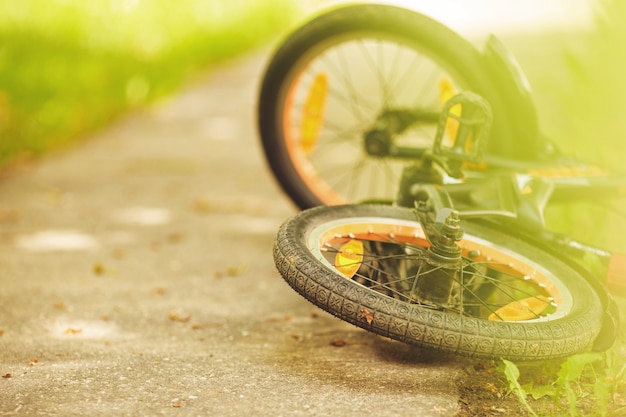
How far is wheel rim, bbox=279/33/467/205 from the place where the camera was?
283 centimetres

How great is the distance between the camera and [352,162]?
4441mm

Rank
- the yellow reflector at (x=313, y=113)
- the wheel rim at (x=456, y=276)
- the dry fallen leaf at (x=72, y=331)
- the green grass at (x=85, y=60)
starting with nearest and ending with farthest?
the wheel rim at (x=456, y=276), the dry fallen leaf at (x=72, y=331), the yellow reflector at (x=313, y=113), the green grass at (x=85, y=60)

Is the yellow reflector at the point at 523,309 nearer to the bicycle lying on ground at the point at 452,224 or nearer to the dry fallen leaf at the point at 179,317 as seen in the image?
the bicycle lying on ground at the point at 452,224

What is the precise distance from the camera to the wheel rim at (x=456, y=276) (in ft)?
6.42

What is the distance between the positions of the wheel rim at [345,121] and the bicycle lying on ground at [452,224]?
0.01 metres

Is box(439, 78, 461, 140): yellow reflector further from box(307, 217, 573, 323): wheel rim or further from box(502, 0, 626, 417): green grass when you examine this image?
box(307, 217, 573, 323): wheel rim

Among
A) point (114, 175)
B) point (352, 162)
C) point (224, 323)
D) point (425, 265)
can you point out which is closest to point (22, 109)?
point (114, 175)

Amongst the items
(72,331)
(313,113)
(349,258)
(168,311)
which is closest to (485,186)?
(349,258)

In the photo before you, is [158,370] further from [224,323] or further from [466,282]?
[466,282]

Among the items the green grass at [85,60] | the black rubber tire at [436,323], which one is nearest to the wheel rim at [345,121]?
the black rubber tire at [436,323]

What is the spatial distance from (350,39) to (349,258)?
1.06 meters

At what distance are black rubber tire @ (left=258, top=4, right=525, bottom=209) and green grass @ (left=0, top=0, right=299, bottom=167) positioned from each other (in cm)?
190

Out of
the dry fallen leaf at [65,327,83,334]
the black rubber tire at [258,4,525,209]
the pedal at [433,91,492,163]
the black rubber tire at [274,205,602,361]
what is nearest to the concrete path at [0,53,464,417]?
the dry fallen leaf at [65,327,83,334]

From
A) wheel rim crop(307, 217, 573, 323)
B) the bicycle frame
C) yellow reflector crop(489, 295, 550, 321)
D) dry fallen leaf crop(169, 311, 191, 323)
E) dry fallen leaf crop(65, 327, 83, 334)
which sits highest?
the bicycle frame
